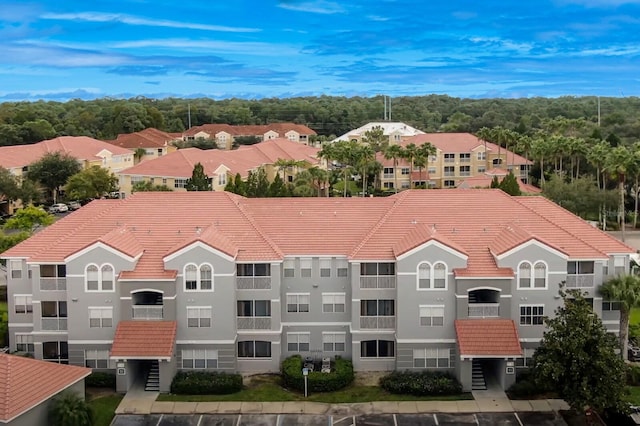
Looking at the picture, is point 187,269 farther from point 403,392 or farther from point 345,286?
point 403,392

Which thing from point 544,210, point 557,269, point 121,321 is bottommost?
point 121,321

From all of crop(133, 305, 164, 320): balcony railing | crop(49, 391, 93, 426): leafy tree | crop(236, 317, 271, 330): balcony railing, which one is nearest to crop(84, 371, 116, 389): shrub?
crop(133, 305, 164, 320): balcony railing

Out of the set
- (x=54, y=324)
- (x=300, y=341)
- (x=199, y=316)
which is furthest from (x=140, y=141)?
(x=199, y=316)

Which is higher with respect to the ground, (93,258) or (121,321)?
(93,258)

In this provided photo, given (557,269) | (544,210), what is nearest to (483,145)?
(544,210)

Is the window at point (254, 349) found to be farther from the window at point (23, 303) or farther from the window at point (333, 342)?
the window at point (23, 303)

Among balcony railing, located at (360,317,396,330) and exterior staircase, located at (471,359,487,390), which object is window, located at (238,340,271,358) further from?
exterior staircase, located at (471,359,487,390)
